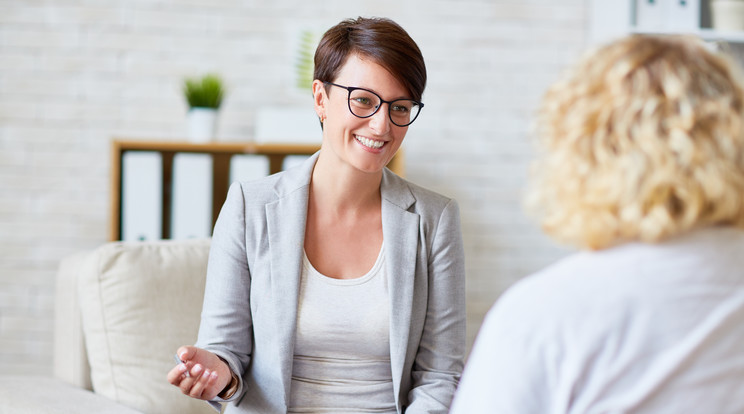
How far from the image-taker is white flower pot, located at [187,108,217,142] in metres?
2.79

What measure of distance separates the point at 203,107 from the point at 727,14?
2109 millimetres

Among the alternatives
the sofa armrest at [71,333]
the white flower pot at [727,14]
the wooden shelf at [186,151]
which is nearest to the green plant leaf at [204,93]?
the wooden shelf at [186,151]

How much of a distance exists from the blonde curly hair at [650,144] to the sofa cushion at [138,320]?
1229mm

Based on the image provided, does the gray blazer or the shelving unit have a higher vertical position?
the shelving unit

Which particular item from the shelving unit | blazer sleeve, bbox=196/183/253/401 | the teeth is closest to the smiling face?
the teeth

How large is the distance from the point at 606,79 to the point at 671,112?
7 cm

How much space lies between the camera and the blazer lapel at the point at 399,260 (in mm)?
1490

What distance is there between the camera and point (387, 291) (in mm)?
1531

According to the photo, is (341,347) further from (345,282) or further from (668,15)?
(668,15)

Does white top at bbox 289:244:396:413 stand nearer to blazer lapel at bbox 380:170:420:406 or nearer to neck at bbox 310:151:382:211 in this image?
blazer lapel at bbox 380:170:420:406

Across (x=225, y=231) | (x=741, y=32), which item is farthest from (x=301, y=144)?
(x=741, y=32)

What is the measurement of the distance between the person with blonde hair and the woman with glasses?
735 mm

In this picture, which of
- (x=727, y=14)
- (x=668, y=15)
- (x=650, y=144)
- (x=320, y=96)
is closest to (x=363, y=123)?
(x=320, y=96)

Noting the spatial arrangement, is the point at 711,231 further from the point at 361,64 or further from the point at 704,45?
the point at 361,64
